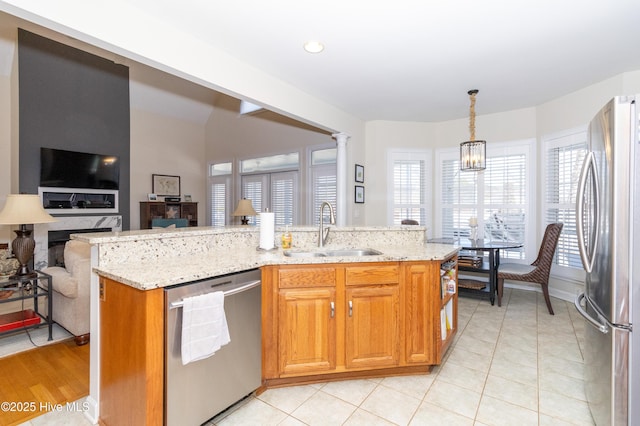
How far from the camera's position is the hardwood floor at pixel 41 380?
1995 mm

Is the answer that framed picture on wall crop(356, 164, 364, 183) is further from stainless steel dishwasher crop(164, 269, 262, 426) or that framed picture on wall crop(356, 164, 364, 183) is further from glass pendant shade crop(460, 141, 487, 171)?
stainless steel dishwasher crop(164, 269, 262, 426)

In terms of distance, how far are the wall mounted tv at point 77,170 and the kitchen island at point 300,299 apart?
4231 mm

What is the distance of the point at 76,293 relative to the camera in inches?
112

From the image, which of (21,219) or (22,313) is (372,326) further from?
(21,219)

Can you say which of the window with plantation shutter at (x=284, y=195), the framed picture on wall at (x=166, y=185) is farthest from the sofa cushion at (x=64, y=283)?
the framed picture on wall at (x=166, y=185)

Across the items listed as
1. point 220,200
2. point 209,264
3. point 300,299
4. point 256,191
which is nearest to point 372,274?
point 300,299

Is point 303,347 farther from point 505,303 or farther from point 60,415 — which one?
point 505,303

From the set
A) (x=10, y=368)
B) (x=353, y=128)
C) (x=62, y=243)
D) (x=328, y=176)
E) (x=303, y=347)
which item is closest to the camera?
(x=303, y=347)

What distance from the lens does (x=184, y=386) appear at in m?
1.66

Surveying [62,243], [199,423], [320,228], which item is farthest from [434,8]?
[62,243]

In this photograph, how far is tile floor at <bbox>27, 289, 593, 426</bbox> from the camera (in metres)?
1.89

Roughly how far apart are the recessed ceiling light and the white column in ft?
6.33

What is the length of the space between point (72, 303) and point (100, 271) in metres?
1.54

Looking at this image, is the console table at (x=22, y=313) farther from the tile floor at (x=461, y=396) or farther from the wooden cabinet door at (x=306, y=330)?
the wooden cabinet door at (x=306, y=330)
